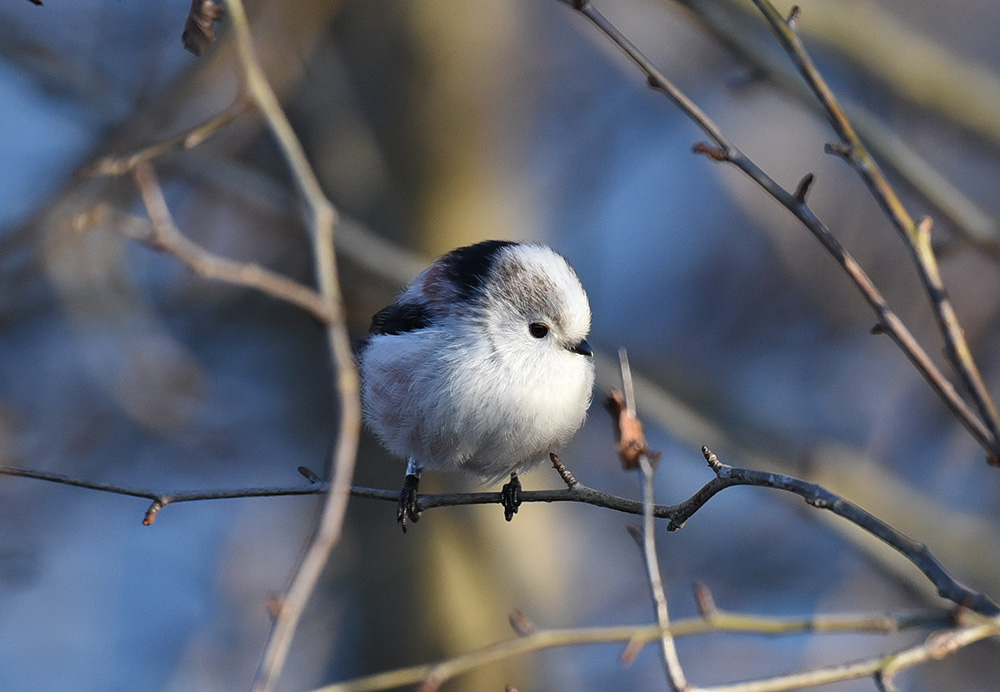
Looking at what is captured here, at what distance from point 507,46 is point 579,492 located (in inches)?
173

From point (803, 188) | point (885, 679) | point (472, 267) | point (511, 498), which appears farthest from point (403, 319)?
point (885, 679)

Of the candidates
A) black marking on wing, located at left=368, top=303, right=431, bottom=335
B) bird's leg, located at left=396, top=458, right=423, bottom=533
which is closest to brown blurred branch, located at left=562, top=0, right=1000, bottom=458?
black marking on wing, located at left=368, top=303, right=431, bottom=335

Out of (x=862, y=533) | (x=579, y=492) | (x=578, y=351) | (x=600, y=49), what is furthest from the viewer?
(x=600, y=49)

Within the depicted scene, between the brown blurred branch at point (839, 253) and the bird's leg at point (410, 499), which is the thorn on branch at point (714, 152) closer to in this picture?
the brown blurred branch at point (839, 253)

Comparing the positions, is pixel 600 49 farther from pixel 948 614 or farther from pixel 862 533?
pixel 948 614

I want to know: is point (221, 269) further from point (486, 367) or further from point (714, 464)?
point (486, 367)

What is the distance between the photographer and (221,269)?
1398 millimetres

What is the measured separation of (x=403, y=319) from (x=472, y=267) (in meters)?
0.29

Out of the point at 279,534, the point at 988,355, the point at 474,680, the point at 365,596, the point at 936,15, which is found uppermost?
the point at 936,15

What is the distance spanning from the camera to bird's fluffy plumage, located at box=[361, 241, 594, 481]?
110 inches

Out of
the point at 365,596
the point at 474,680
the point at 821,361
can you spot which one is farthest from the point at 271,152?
the point at 821,361

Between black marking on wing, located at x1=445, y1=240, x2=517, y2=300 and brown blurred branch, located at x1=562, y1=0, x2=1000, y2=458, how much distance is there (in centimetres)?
110

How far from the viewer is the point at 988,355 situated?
559 cm

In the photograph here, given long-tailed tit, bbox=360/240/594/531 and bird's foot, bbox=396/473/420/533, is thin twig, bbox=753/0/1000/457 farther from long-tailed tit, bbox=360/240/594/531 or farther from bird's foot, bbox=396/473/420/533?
bird's foot, bbox=396/473/420/533
